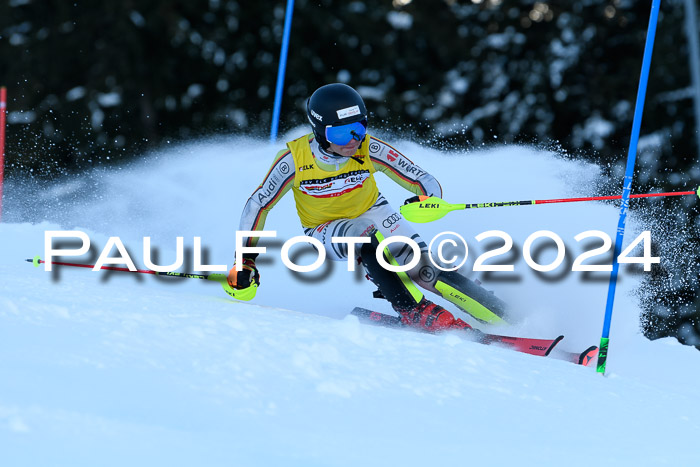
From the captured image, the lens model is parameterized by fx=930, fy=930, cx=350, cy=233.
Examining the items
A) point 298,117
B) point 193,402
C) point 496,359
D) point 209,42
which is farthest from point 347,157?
point 209,42

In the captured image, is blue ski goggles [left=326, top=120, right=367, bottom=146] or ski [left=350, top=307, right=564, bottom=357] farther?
blue ski goggles [left=326, top=120, right=367, bottom=146]

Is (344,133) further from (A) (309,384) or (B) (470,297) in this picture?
(A) (309,384)

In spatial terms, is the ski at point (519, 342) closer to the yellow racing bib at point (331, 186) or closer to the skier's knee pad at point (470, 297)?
the skier's knee pad at point (470, 297)

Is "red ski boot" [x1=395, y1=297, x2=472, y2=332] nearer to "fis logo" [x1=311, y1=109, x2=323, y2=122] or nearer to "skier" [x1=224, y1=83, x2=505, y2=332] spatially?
"skier" [x1=224, y1=83, x2=505, y2=332]

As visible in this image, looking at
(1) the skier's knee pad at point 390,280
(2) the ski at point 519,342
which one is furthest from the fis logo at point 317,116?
(2) the ski at point 519,342

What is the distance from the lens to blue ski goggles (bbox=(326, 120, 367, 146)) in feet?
14.1

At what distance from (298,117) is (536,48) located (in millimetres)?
4780

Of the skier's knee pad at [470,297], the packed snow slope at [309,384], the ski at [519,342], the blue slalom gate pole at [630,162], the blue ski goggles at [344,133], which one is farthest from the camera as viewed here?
the skier's knee pad at [470,297]

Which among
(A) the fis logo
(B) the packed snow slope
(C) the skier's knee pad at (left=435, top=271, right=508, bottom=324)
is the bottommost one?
(B) the packed snow slope

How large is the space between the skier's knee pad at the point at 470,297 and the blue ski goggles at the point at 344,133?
2.56ft

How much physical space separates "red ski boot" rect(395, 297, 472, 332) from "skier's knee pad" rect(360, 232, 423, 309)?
3 cm

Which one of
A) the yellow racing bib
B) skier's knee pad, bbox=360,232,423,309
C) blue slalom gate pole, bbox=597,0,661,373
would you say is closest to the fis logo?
the yellow racing bib

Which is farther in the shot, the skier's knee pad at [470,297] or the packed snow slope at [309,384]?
the skier's knee pad at [470,297]

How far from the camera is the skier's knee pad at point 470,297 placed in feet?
14.6
